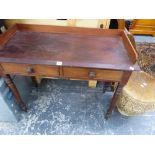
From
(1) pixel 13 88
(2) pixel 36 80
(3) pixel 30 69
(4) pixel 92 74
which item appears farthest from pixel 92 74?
(2) pixel 36 80

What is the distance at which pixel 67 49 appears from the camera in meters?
0.96

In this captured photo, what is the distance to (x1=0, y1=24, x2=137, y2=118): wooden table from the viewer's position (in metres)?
0.86

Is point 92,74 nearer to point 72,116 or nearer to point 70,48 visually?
point 70,48

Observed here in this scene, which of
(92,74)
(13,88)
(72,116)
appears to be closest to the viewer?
(92,74)

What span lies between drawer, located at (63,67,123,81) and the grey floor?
1.82 ft

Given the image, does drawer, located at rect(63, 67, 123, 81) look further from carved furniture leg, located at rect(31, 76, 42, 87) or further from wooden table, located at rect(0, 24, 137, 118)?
carved furniture leg, located at rect(31, 76, 42, 87)

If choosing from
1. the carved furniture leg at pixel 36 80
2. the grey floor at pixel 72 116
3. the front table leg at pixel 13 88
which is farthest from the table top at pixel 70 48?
the grey floor at pixel 72 116

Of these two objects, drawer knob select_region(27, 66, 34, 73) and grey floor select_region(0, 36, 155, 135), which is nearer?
drawer knob select_region(27, 66, 34, 73)

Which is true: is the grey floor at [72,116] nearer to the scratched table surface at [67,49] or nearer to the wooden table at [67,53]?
the wooden table at [67,53]

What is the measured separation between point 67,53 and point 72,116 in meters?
0.65

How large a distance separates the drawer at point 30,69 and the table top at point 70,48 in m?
0.05

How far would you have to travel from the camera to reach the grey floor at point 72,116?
50.4 inches

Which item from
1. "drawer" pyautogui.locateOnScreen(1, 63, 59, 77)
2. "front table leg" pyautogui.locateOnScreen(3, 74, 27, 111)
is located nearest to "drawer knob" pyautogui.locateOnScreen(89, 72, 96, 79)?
"drawer" pyautogui.locateOnScreen(1, 63, 59, 77)
